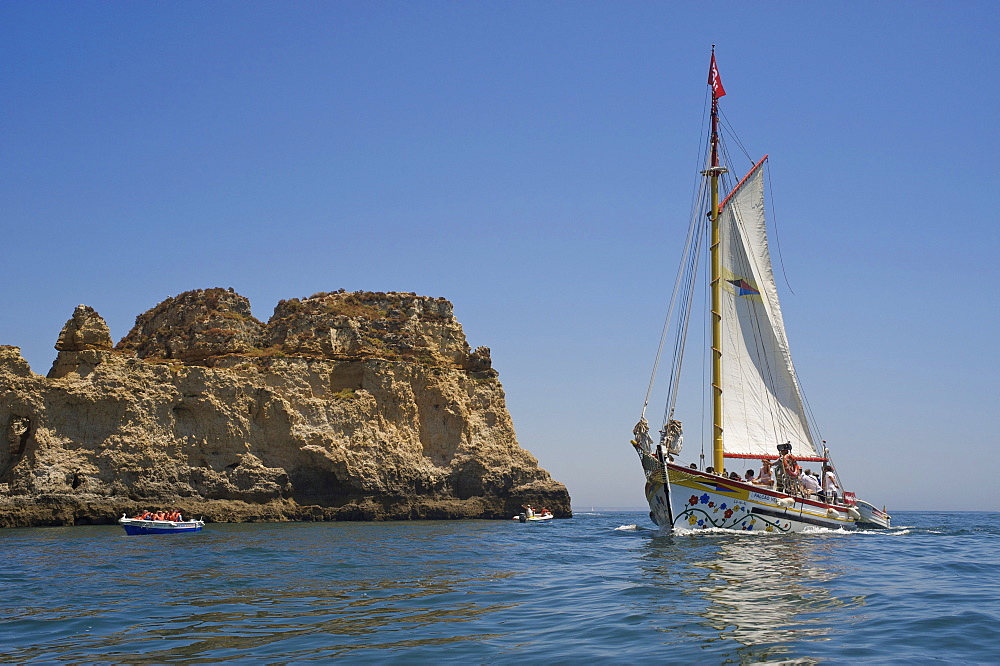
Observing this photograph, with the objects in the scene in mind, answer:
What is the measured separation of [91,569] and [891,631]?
17722 millimetres

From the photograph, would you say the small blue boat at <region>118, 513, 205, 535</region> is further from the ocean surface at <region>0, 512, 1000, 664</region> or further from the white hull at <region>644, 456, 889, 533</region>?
the white hull at <region>644, 456, 889, 533</region>

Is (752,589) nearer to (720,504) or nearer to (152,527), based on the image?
(720,504)

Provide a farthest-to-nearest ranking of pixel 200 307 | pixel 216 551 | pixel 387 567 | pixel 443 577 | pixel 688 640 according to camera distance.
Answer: pixel 200 307
pixel 216 551
pixel 387 567
pixel 443 577
pixel 688 640

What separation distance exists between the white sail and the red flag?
146 inches

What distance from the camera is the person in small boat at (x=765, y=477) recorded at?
90.8 ft

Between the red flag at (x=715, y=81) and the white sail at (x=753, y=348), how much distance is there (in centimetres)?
371

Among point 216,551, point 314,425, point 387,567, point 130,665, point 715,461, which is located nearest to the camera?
point 130,665

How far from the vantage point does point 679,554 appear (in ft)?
66.1

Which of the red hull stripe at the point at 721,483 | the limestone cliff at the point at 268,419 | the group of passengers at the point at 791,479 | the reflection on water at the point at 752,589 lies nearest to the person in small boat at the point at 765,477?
the group of passengers at the point at 791,479

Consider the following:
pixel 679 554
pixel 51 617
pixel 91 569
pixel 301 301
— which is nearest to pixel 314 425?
pixel 301 301

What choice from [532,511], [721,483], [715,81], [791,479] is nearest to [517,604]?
[721,483]

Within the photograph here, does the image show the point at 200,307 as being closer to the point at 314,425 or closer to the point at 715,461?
the point at 314,425

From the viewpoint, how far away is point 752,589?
14023 mm

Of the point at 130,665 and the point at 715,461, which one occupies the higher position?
the point at 715,461
